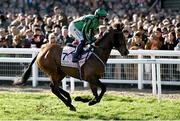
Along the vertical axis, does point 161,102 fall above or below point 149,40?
below

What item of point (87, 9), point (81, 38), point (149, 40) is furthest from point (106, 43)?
point (87, 9)

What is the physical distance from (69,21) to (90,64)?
7.35 m

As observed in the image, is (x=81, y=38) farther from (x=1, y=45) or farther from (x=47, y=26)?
(x=47, y=26)

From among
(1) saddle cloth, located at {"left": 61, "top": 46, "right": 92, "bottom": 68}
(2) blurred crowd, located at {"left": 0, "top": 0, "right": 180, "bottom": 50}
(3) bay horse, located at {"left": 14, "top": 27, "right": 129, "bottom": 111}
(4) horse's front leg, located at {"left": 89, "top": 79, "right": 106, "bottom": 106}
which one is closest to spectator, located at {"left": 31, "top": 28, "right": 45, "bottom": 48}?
(2) blurred crowd, located at {"left": 0, "top": 0, "right": 180, "bottom": 50}

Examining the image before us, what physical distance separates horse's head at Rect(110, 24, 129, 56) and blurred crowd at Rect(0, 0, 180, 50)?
2.87 m

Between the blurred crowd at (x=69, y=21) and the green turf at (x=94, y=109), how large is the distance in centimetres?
205

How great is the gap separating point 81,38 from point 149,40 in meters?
3.42

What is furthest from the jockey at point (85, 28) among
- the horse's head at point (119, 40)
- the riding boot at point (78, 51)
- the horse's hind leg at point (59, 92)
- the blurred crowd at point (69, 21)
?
the blurred crowd at point (69, 21)

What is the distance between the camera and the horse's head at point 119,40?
1061 cm

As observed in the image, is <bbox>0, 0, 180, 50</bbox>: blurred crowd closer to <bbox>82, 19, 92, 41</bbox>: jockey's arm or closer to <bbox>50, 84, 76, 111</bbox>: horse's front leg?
<bbox>50, 84, 76, 111</bbox>: horse's front leg

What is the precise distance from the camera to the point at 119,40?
10.6 meters

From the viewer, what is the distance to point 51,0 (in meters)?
24.3

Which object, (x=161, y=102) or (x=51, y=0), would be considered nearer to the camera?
(x=161, y=102)

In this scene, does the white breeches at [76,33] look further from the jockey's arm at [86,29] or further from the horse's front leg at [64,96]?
the horse's front leg at [64,96]
